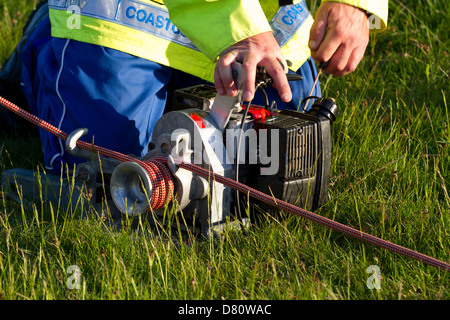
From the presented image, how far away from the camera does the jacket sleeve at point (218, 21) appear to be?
233 centimetres

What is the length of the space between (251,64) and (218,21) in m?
0.25

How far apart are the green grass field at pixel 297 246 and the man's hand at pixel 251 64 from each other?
1.55 ft

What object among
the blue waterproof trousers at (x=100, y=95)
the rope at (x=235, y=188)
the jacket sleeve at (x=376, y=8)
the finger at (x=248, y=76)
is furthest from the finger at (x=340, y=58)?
the blue waterproof trousers at (x=100, y=95)

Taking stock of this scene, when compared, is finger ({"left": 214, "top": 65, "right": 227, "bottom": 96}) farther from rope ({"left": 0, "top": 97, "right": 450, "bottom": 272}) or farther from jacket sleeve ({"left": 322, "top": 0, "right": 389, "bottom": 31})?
jacket sleeve ({"left": 322, "top": 0, "right": 389, "bottom": 31})

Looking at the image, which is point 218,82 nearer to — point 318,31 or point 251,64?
point 251,64

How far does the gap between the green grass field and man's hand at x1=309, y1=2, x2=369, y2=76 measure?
1.39ft

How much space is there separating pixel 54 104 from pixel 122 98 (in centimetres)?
32

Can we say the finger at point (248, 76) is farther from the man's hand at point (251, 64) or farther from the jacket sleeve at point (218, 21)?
the jacket sleeve at point (218, 21)

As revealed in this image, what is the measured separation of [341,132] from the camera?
3.10 m

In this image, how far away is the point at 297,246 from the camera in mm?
2295

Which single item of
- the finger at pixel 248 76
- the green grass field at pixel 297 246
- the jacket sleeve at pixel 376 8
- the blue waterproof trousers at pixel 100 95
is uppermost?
the jacket sleeve at pixel 376 8

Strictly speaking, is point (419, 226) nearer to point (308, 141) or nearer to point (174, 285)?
point (308, 141)
